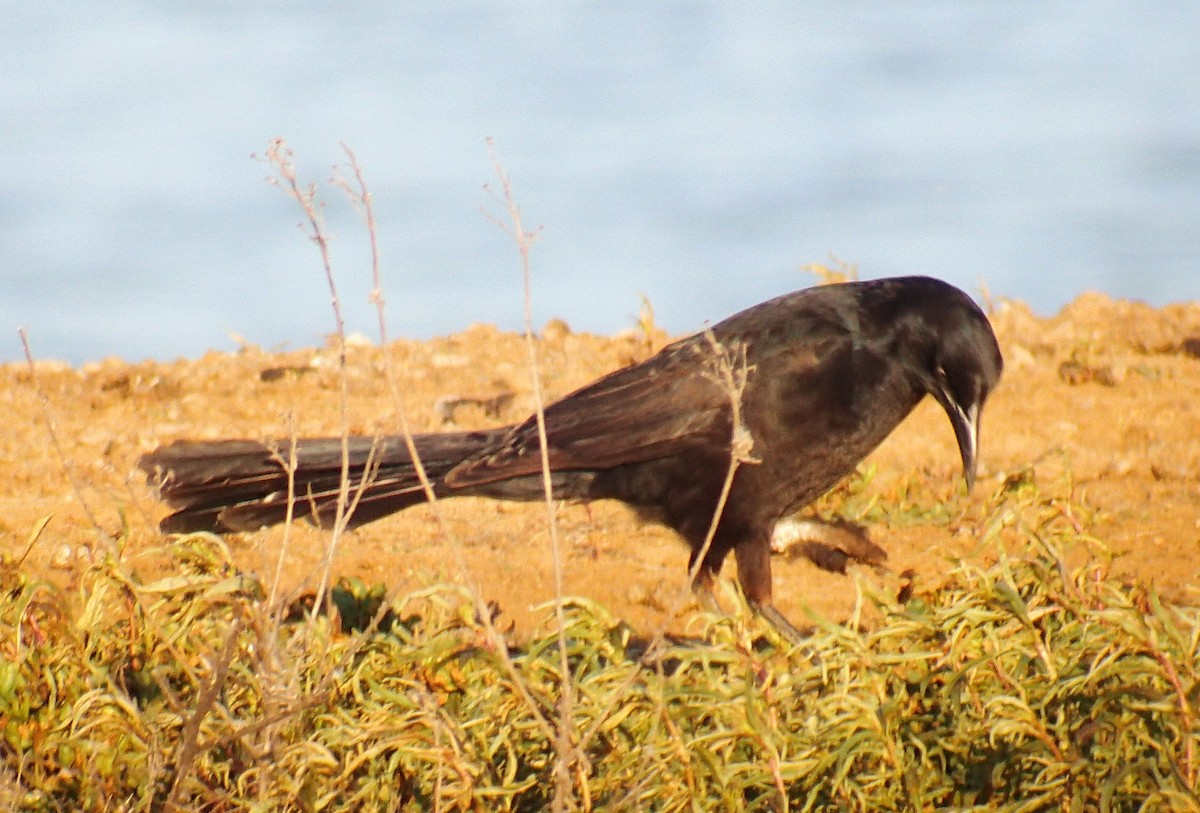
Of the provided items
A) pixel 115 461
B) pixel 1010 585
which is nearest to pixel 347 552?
pixel 115 461

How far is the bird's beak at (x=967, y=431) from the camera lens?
505cm

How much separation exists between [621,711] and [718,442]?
2688mm

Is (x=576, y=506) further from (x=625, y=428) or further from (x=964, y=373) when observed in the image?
(x=964, y=373)

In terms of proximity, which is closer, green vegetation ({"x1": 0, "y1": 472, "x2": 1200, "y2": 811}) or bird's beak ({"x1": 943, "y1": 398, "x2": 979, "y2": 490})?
green vegetation ({"x1": 0, "y1": 472, "x2": 1200, "y2": 811})

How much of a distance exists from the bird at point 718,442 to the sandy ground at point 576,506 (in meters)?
0.22

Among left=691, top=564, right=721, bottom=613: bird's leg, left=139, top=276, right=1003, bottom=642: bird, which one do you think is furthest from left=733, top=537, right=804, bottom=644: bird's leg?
left=691, top=564, right=721, bottom=613: bird's leg

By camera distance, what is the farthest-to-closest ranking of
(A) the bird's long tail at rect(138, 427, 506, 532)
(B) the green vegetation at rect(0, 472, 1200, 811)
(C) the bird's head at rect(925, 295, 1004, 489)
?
(C) the bird's head at rect(925, 295, 1004, 489)
(A) the bird's long tail at rect(138, 427, 506, 532)
(B) the green vegetation at rect(0, 472, 1200, 811)

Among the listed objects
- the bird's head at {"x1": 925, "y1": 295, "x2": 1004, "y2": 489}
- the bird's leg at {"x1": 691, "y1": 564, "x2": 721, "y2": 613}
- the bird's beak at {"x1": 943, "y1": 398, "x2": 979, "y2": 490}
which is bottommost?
the bird's leg at {"x1": 691, "y1": 564, "x2": 721, "y2": 613}

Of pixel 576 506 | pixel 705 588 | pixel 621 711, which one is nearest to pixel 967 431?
pixel 705 588

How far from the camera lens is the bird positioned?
4.97 metres

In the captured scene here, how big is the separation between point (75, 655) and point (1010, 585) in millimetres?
1882

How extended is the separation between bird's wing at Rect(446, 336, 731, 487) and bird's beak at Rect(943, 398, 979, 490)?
0.81 m

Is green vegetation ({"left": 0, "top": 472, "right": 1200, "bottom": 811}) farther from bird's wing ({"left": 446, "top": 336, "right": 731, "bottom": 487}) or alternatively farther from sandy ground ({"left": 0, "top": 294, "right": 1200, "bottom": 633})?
bird's wing ({"left": 446, "top": 336, "right": 731, "bottom": 487})

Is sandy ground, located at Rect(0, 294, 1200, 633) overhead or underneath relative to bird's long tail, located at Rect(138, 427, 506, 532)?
underneath
